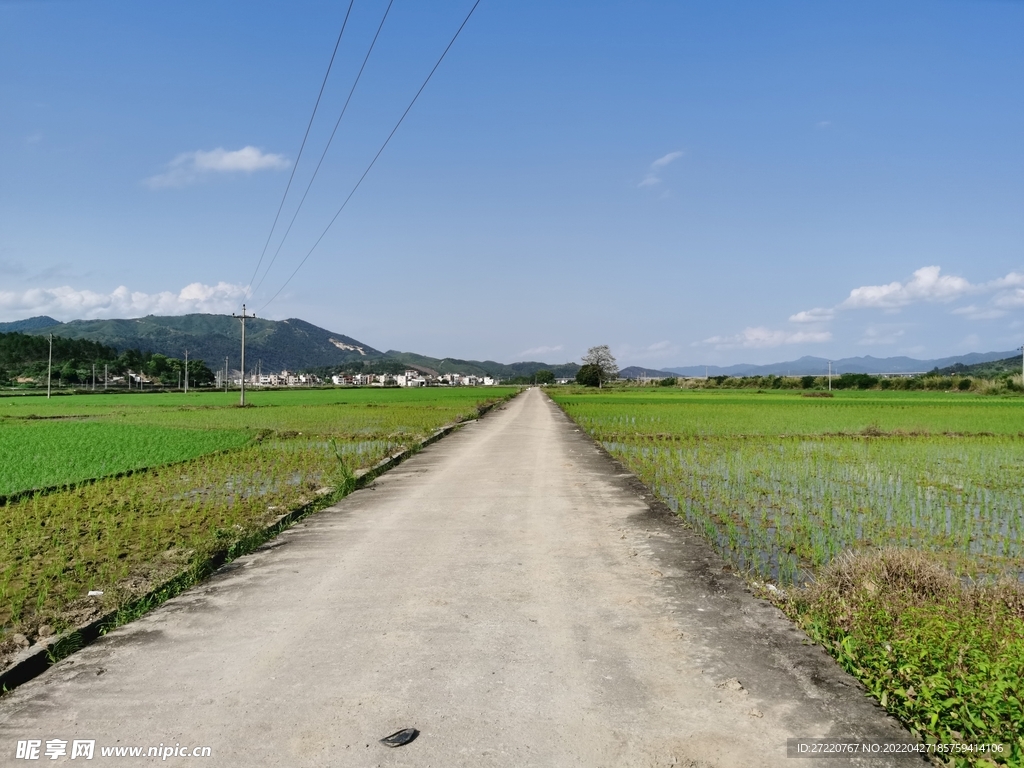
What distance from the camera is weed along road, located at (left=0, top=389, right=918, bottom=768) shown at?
9.21 ft

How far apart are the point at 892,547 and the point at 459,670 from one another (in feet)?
14.2

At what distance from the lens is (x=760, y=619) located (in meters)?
4.35

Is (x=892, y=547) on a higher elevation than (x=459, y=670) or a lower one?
higher

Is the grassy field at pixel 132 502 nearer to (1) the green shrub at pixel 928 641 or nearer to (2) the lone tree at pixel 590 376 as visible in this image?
(1) the green shrub at pixel 928 641

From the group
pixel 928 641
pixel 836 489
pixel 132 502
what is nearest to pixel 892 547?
pixel 928 641

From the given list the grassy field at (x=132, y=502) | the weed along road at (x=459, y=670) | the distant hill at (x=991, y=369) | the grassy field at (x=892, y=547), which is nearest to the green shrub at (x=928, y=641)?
the grassy field at (x=892, y=547)

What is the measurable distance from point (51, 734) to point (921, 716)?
4258 mm

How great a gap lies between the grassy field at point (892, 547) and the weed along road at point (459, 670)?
1.21ft

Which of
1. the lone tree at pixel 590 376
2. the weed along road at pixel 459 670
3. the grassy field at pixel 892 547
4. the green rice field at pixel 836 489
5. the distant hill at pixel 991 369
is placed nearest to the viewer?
the weed along road at pixel 459 670

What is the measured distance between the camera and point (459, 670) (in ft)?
11.5

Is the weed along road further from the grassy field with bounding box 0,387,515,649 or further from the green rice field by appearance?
the green rice field

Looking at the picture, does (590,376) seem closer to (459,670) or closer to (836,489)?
(836,489)

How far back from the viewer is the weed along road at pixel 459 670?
2.81 metres

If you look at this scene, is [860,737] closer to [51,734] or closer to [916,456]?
[51,734]
